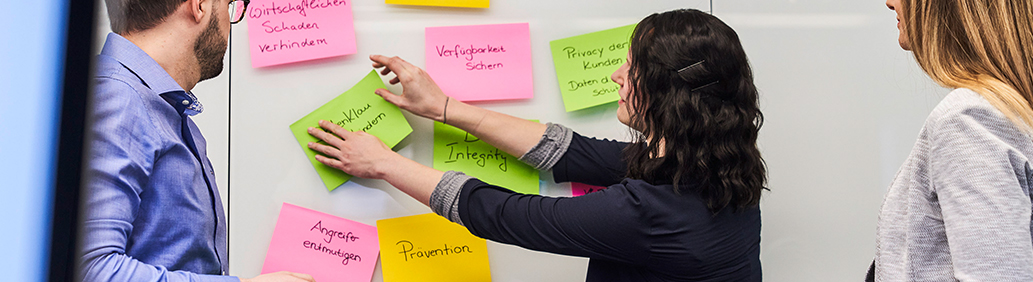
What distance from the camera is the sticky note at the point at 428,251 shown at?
93cm

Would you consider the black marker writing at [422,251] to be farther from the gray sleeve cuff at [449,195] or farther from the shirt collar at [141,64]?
the shirt collar at [141,64]

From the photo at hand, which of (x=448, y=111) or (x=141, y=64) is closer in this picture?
(x=141, y=64)

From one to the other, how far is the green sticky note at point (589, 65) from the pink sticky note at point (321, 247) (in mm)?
412

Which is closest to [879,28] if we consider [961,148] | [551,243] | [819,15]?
[819,15]

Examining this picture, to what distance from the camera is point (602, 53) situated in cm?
100

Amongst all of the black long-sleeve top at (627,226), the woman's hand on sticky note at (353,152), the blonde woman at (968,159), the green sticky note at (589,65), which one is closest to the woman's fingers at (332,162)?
the woman's hand on sticky note at (353,152)

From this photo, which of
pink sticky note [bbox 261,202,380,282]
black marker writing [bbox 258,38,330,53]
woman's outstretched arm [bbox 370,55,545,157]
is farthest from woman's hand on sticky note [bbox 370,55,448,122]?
pink sticky note [bbox 261,202,380,282]

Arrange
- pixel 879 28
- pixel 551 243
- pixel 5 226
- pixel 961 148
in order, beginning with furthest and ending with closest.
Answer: pixel 879 28 < pixel 551 243 < pixel 961 148 < pixel 5 226

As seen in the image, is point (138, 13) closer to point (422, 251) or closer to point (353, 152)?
point (353, 152)

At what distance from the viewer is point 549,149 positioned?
Result: 94cm

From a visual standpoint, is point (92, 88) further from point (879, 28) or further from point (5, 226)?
point (879, 28)

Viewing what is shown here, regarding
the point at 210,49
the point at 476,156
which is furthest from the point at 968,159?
the point at 210,49

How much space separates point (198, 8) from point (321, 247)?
40 centimetres

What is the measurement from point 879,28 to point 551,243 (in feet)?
2.65
